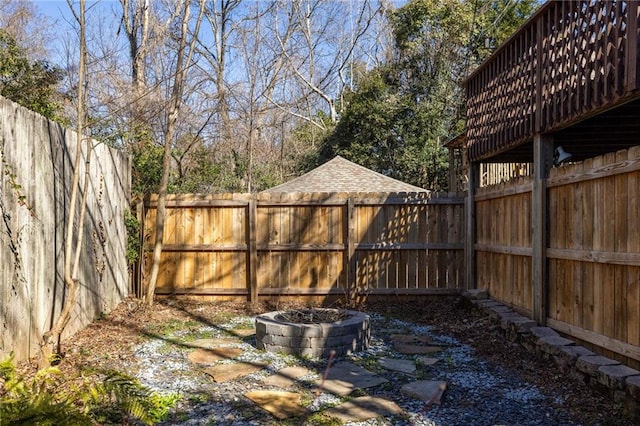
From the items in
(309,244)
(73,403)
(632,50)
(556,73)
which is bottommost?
(73,403)

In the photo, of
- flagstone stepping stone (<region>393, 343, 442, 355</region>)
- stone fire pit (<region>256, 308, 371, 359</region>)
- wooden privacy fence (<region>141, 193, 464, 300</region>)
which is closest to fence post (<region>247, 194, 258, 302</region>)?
wooden privacy fence (<region>141, 193, 464, 300</region>)

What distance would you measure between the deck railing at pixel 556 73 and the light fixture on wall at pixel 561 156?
107 cm

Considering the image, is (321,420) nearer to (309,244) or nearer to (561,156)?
(309,244)

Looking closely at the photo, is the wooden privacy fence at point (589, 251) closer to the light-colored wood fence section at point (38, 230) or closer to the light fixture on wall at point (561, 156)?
the light fixture on wall at point (561, 156)

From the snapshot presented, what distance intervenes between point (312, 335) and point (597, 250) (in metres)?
2.63

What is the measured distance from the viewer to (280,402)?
12.7 feet

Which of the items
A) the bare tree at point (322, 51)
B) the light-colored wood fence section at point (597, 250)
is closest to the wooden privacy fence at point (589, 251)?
the light-colored wood fence section at point (597, 250)

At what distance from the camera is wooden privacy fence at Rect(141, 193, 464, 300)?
793 cm

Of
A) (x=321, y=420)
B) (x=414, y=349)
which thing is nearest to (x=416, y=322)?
(x=414, y=349)

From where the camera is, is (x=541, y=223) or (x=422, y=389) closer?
(x=422, y=389)

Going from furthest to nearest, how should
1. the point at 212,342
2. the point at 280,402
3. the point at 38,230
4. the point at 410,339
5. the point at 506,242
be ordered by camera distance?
the point at 506,242 → the point at 410,339 → the point at 212,342 → the point at 38,230 → the point at 280,402

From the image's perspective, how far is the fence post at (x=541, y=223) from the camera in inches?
205

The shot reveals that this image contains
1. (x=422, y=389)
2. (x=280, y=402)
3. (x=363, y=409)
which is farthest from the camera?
(x=422, y=389)

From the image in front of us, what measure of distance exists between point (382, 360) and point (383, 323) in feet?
5.91
